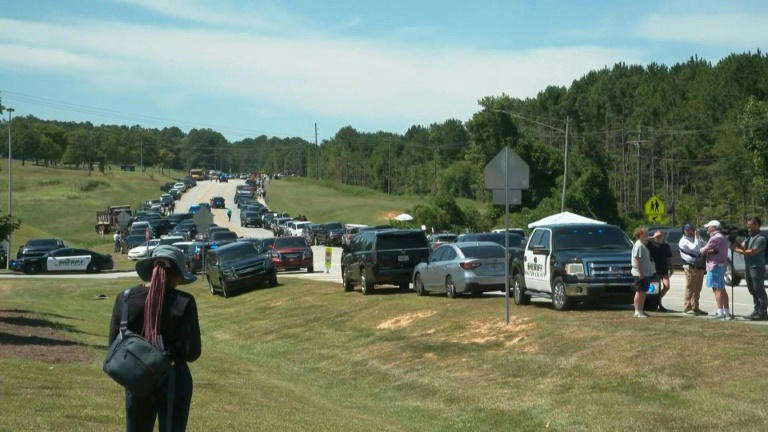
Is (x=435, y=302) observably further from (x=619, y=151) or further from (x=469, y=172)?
(x=469, y=172)

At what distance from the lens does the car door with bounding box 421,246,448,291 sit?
2811cm

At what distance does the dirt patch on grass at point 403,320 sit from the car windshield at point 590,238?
3.75 m

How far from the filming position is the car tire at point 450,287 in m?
27.0

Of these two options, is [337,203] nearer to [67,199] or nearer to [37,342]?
[67,199]

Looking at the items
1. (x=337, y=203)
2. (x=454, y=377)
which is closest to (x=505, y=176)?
(x=454, y=377)

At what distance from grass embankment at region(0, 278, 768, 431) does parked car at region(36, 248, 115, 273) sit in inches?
1264

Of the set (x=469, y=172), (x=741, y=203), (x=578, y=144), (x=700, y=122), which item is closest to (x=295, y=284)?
(x=741, y=203)

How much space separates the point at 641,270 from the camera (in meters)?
19.5

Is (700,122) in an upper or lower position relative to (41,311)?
upper

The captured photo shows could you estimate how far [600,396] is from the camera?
1422 cm

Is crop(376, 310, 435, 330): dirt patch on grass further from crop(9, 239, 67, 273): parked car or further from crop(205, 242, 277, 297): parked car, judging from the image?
crop(9, 239, 67, 273): parked car

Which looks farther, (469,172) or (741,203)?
(469,172)

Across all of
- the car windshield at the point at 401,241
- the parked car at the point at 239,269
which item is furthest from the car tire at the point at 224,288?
the car windshield at the point at 401,241

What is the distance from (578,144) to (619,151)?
1325 cm
